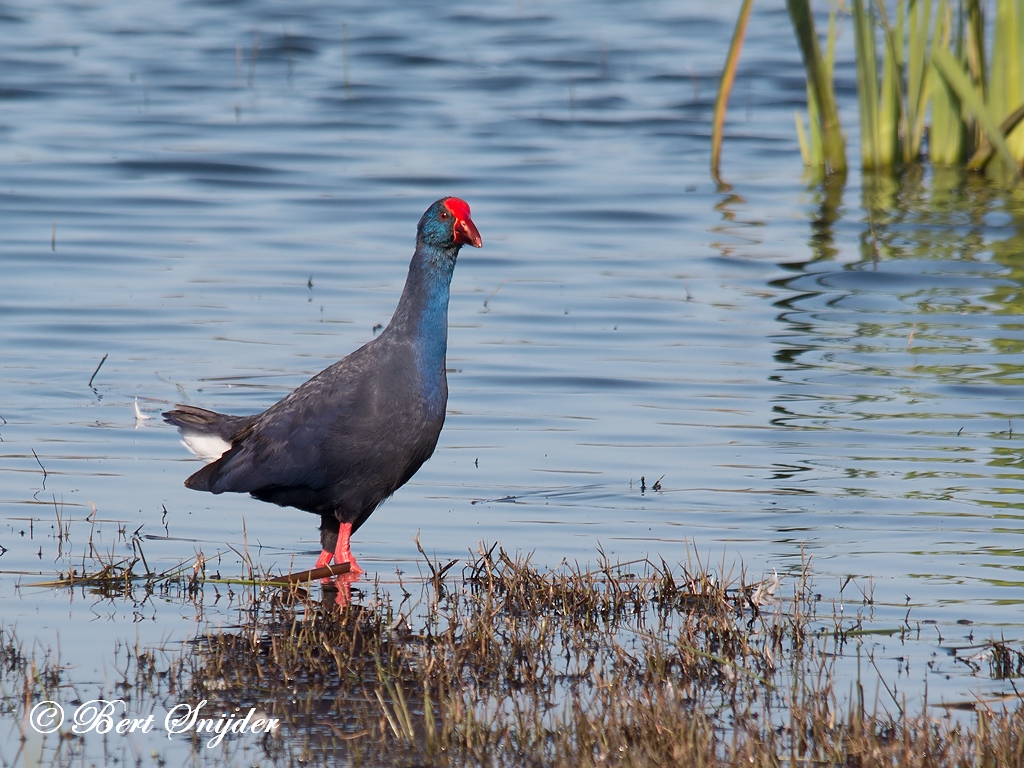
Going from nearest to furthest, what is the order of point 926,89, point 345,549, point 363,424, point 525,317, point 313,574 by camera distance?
1. point 313,574
2. point 363,424
3. point 345,549
4. point 525,317
5. point 926,89

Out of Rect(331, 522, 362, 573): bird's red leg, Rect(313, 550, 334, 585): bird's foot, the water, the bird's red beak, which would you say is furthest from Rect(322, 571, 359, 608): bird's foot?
the bird's red beak

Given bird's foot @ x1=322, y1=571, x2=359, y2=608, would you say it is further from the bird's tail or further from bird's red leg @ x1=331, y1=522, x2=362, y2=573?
the bird's tail

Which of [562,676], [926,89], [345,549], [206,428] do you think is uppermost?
[926,89]

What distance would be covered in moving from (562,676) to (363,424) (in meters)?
1.46

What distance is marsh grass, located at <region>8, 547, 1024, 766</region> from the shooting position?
391 centimetres

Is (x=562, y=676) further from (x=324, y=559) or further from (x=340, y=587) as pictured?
(x=324, y=559)

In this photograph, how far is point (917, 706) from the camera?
4449mm

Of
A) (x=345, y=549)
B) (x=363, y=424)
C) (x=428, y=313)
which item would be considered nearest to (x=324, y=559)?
(x=345, y=549)

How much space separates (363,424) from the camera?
5.64 meters

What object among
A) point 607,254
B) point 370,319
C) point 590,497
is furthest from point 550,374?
point 607,254

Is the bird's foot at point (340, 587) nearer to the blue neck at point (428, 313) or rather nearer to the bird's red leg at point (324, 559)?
the bird's red leg at point (324, 559)

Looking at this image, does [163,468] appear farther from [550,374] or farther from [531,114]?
[531,114]

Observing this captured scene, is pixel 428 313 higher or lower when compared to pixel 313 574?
higher

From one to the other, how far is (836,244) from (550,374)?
4.10 meters
